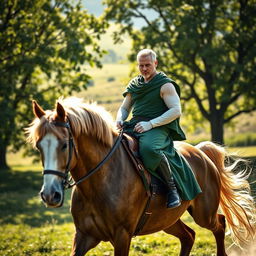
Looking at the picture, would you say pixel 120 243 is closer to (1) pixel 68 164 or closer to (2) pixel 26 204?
(1) pixel 68 164

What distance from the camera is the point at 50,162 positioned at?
445cm

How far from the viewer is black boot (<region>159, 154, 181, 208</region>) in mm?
5730

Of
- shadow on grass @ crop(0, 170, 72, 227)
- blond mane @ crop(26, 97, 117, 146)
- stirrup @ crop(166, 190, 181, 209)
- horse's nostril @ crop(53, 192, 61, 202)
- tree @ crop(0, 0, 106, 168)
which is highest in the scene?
tree @ crop(0, 0, 106, 168)

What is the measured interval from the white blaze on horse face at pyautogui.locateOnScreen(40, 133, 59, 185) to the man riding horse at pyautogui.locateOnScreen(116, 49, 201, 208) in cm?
150

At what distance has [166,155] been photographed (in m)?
6.01

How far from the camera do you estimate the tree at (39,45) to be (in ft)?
69.7

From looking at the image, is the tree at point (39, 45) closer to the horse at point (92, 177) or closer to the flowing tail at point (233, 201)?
the flowing tail at point (233, 201)

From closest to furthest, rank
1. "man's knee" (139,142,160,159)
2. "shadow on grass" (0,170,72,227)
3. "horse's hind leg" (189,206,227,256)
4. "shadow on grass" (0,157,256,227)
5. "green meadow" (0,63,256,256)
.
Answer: "man's knee" (139,142,160,159)
"horse's hind leg" (189,206,227,256)
"green meadow" (0,63,256,256)
"shadow on grass" (0,157,256,227)
"shadow on grass" (0,170,72,227)

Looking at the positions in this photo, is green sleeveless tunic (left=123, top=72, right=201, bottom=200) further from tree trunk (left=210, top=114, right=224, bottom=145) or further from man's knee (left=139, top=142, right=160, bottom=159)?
tree trunk (left=210, top=114, right=224, bottom=145)

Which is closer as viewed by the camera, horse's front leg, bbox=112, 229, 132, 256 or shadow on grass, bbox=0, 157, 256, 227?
horse's front leg, bbox=112, 229, 132, 256

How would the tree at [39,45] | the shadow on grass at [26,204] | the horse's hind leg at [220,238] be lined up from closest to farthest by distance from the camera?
the horse's hind leg at [220,238] < the shadow on grass at [26,204] < the tree at [39,45]

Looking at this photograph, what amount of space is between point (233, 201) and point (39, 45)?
16706 mm

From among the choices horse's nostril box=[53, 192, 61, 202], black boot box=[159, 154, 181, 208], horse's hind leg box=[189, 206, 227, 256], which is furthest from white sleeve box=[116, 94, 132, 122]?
horse's nostril box=[53, 192, 61, 202]

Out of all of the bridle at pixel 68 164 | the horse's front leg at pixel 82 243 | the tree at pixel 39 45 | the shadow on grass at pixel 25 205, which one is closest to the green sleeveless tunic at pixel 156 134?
the bridle at pixel 68 164
